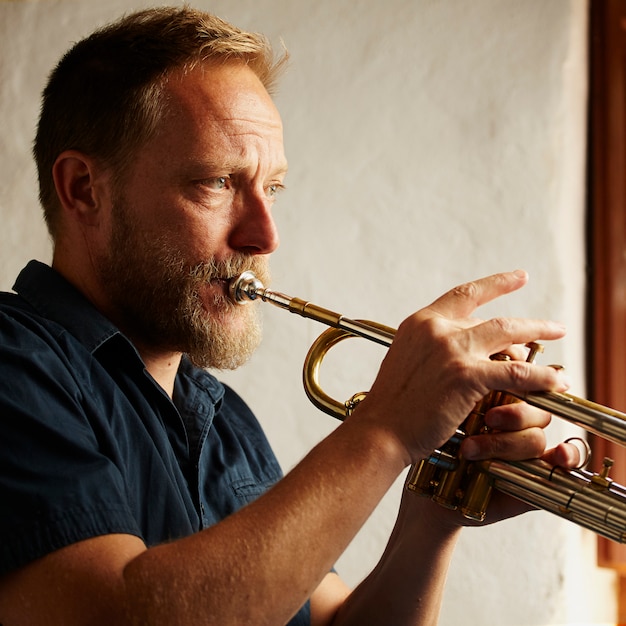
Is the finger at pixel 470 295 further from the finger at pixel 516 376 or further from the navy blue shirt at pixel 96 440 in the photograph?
the navy blue shirt at pixel 96 440

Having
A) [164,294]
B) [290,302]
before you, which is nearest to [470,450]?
[290,302]

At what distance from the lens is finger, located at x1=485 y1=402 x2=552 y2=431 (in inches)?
38.2

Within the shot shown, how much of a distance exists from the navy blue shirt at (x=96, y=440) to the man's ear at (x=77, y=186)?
0.34 ft

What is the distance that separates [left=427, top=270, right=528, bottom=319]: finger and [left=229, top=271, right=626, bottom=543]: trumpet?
3.5 inches

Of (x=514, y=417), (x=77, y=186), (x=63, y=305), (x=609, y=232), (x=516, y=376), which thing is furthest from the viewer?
(x=609, y=232)

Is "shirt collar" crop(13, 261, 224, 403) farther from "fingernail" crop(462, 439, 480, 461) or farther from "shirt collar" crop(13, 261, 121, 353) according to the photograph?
"fingernail" crop(462, 439, 480, 461)

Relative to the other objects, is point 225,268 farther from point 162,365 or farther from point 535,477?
point 535,477

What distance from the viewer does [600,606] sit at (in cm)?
178

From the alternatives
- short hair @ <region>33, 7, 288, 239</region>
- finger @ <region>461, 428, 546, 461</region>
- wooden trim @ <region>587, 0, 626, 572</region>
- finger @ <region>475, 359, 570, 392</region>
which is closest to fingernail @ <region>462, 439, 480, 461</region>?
finger @ <region>461, 428, 546, 461</region>

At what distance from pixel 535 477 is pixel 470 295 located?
0.76 ft

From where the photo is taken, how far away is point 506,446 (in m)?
0.97

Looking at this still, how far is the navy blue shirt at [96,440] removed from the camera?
818mm

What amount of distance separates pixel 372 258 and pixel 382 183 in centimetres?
16

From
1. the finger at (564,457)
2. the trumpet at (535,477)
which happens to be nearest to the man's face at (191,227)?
the trumpet at (535,477)
